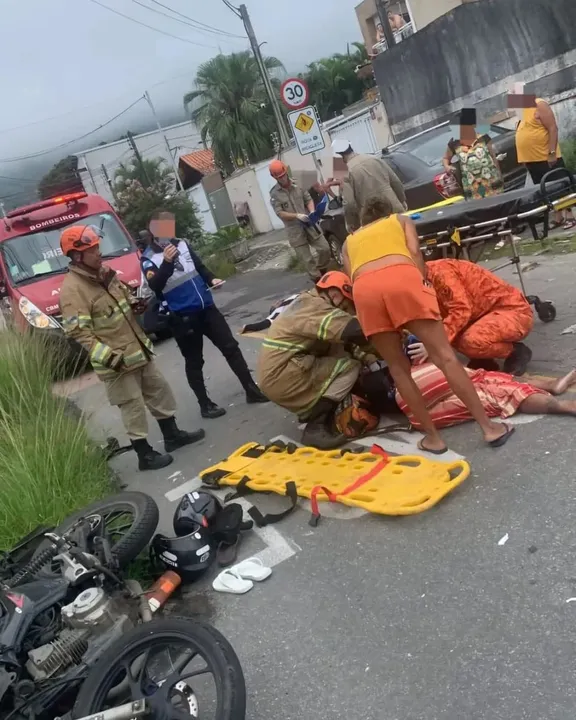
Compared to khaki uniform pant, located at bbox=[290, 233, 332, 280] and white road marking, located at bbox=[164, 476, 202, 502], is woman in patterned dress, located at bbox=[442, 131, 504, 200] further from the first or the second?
white road marking, located at bbox=[164, 476, 202, 502]

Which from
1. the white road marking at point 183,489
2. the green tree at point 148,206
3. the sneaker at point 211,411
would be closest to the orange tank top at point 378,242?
the white road marking at point 183,489

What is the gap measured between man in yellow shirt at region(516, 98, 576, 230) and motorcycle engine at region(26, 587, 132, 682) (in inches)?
286

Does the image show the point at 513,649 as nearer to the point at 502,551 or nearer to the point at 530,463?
the point at 502,551

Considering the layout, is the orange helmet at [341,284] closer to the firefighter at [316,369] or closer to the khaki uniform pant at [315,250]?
the firefighter at [316,369]

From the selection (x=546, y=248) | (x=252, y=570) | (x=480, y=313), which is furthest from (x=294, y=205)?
(x=252, y=570)

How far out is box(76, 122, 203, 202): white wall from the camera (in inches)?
2328

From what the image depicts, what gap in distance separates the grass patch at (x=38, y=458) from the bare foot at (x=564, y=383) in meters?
3.13

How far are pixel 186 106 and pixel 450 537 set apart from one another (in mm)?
43232

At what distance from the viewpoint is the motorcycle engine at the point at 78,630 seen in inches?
109

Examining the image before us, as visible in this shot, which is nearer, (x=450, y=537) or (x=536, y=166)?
(x=450, y=537)

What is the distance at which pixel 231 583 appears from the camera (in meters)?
3.71

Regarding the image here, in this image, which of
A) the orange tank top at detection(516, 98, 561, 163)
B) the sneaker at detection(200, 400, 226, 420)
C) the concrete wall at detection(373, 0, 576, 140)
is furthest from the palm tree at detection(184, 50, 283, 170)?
the sneaker at detection(200, 400, 226, 420)

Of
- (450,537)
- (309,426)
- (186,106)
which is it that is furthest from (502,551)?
(186,106)

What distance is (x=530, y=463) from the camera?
3771 millimetres
